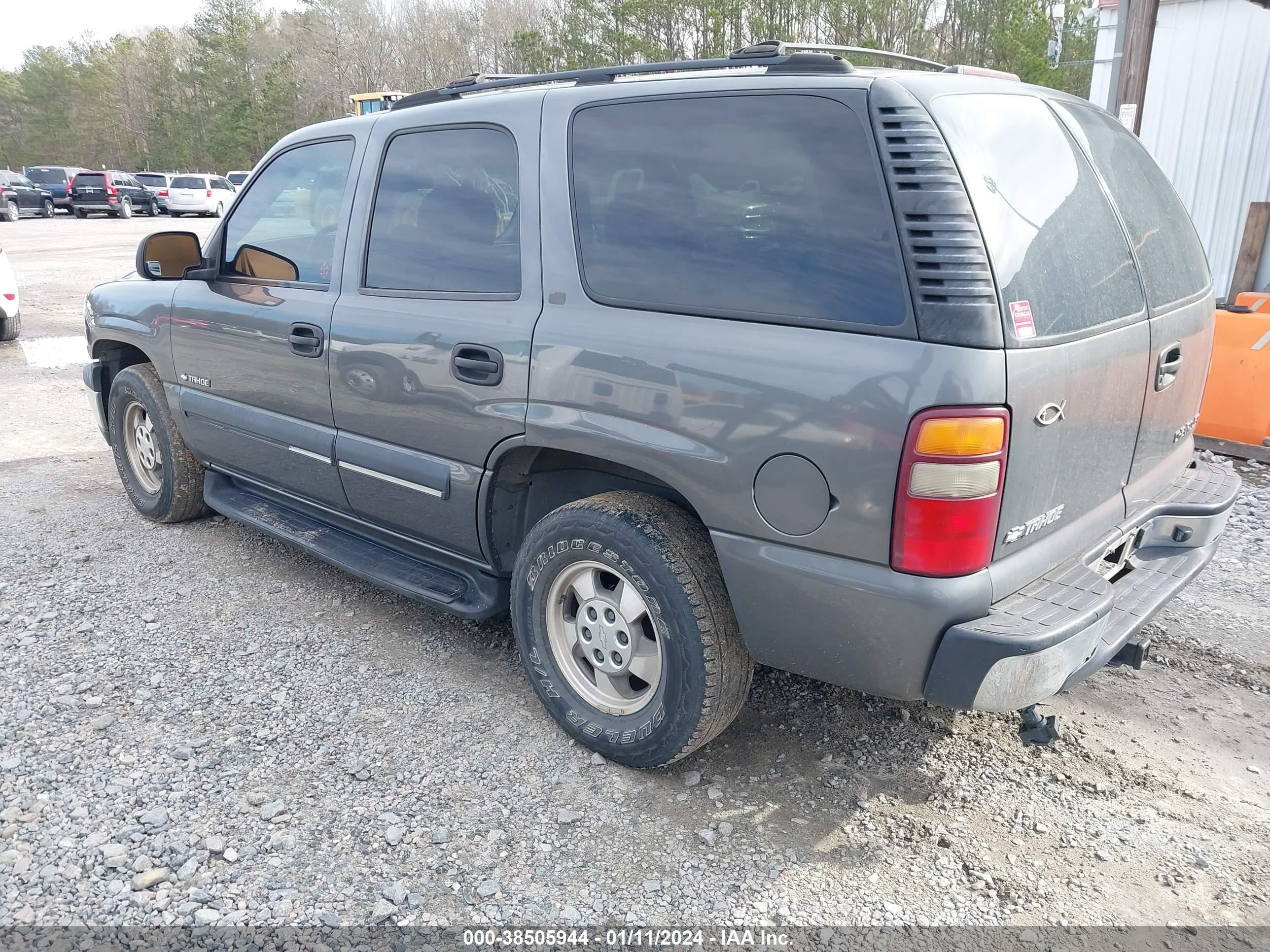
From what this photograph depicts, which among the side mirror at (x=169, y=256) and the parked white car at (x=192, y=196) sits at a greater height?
the side mirror at (x=169, y=256)

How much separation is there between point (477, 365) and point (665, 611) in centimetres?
102

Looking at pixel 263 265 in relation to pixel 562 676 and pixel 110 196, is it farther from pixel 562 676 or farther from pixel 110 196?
pixel 110 196

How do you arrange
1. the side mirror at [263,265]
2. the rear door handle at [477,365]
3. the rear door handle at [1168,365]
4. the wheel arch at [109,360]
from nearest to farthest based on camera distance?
1. the rear door handle at [1168,365]
2. the rear door handle at [477,365]
3. the side mirror at [263,265]
4. the wheel arch at [109,360]

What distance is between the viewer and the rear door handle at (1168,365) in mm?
2834

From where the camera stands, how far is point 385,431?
135 inches

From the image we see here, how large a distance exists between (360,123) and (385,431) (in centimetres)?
124

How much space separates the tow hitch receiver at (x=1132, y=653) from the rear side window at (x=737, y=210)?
1.31m

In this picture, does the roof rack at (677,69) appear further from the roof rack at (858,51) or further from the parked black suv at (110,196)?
the parked black suv at (110,196)

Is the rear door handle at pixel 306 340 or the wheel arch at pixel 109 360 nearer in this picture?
the rear door handle at pixel 306 340

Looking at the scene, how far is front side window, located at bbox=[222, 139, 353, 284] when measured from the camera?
145 inches

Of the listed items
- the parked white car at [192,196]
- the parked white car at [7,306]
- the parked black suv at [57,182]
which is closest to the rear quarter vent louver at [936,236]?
the parked white car at [7,306]

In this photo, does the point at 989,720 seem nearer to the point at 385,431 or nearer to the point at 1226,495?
the point at 1226,495

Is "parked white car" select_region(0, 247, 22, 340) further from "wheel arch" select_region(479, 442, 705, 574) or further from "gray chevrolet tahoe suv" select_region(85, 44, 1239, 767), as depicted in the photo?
"wheel arch" select_region(479, 442, 705, 574)

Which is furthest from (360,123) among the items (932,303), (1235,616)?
(1235,616)
